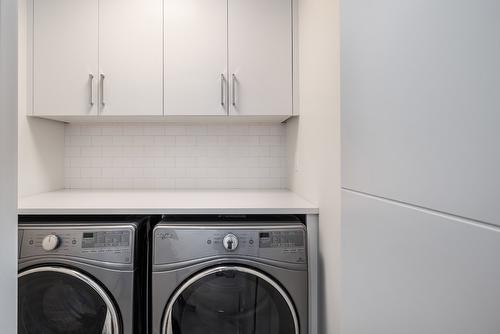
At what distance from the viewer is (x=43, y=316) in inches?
45.8

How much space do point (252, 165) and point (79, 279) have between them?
1196 millimetres

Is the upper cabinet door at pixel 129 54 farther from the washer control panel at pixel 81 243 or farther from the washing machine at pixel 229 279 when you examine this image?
the washing machine at pixel 229 279

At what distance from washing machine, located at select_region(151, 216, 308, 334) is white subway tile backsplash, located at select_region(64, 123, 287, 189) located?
0.80m

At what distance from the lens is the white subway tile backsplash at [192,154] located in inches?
77.2

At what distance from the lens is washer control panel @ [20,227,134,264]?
3.75ft

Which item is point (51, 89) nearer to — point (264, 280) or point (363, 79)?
point (264, 280)

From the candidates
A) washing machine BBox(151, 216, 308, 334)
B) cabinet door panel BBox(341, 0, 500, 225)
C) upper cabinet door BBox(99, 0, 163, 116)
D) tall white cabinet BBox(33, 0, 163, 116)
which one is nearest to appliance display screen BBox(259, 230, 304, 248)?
washing machine BBox(151, 216, 308, 334)

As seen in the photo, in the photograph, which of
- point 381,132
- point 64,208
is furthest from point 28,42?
point 381,132

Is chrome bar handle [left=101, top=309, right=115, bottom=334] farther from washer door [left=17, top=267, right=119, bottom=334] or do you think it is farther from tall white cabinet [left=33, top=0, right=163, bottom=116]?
tall white cabinet [left=33, top=0, right=163, bottom=116]

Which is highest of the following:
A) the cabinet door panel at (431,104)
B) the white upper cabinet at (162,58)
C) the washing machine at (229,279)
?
the white upper cabinet at (162,58)

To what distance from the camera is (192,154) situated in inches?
77.7

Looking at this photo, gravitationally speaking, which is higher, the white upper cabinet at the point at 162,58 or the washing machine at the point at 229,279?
the white upper cabinet at the point at 162,58

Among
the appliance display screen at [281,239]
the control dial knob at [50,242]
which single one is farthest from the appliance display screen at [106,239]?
the appliance display screen at [281,239]

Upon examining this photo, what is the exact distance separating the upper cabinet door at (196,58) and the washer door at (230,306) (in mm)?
921
